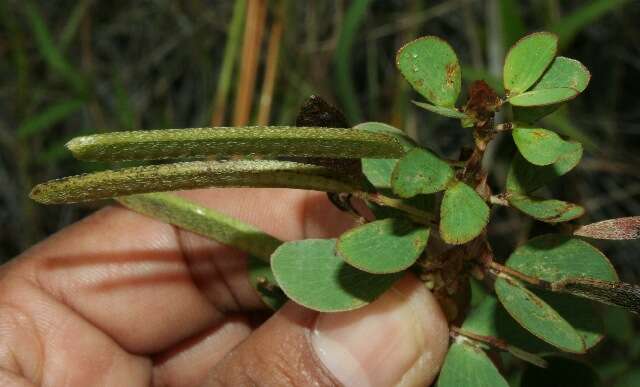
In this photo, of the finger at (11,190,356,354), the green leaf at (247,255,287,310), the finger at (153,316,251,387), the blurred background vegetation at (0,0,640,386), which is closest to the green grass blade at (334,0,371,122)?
the blurred background vegetation at (0,0,640,386)

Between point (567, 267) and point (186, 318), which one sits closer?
point (567, 267)

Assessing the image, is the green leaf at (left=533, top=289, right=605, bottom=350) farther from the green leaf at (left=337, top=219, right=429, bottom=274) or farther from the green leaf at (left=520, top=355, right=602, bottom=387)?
the green leaf at (left=337, top=219, right=429, bottom=274)

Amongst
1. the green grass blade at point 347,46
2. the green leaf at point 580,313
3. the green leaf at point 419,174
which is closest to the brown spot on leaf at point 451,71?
the green leaf at point 419,174

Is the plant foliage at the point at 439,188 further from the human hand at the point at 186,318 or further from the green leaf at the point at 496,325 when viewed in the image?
the human hand at the point at 186,318

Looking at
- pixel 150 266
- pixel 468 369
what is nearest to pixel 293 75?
pixel 150 266

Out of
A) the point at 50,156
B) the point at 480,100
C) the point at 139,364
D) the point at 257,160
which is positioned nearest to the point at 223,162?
the point at 257,160

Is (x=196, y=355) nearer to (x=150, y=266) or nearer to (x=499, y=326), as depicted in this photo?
(x=150, y=266)
